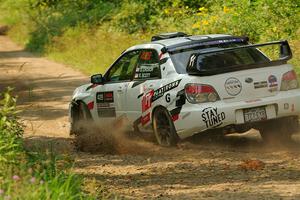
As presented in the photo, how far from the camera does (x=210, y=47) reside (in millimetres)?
11312

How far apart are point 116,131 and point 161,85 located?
1.61 m

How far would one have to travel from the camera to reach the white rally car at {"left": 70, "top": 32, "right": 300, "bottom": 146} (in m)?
10.5

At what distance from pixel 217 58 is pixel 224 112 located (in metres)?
0.82

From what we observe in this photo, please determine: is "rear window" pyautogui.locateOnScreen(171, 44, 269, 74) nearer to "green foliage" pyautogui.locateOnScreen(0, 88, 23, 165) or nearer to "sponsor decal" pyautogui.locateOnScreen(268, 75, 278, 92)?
"sponsor decal" pyautogui.locateOnScreen(268, 75, 278, 92)

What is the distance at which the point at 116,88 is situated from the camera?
1218 centimetres

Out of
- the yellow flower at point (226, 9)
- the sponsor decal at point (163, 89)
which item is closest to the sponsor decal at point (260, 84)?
the sponsor decal at point (163, 89)

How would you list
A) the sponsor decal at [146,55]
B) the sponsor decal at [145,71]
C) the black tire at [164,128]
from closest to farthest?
the black tire at [164,128] < the sponsor decal at [145,71] < the sponsor decal at [146,55]

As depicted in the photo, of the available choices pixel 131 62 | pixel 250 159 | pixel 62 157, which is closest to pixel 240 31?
pixel 131 62

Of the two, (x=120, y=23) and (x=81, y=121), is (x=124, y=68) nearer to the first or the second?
(x=81, y=121)

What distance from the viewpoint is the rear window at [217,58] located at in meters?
10.7

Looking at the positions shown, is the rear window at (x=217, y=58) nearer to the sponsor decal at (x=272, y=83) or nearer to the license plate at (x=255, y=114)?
the sponsor decal at (x=272, y=83)

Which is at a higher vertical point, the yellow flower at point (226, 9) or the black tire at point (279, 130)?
the yellow flower at point (226, 9)

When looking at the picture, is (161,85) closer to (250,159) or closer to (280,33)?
(250,159)

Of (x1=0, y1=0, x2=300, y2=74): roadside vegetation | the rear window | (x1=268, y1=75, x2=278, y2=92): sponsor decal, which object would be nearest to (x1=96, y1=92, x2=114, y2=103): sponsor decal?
the rear window
